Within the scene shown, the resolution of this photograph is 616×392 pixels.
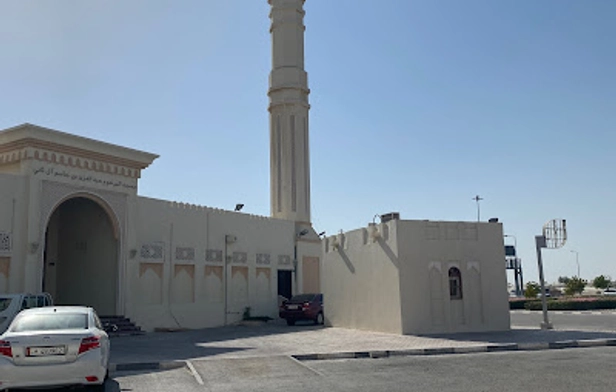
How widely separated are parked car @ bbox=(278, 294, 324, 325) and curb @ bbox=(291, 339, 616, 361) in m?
11.5

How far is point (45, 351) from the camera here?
321 inches

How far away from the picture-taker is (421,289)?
18.1m

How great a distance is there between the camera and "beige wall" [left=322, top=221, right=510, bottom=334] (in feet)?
59.0

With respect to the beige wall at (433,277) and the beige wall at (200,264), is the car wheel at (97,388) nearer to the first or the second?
the beige wall at (433,277)

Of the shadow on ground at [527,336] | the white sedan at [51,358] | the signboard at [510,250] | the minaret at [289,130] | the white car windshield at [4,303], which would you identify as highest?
the minaret at [289,130]

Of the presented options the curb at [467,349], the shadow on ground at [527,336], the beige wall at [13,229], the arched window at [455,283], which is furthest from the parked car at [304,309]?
the curb at [467,349]

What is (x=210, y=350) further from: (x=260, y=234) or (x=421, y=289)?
(x=260, y=234)

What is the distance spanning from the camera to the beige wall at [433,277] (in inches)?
708

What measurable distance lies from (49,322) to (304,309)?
54.2ft

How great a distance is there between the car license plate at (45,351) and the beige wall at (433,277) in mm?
11470

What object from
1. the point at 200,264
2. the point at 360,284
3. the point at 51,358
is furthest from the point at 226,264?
the point at 51,358

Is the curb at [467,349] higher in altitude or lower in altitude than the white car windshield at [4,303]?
lower

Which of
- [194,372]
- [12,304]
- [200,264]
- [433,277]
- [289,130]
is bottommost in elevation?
[194,372]

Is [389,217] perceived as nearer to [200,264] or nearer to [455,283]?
[455,283]
